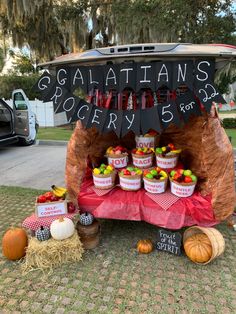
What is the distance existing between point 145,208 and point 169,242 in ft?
1.50

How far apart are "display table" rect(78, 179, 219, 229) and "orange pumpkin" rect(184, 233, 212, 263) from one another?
7.3 inches

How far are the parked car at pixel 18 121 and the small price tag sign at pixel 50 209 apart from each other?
5.78 m

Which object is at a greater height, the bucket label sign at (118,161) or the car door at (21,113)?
the car door at (21,113)

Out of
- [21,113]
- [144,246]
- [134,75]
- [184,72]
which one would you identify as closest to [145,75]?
[134,75]

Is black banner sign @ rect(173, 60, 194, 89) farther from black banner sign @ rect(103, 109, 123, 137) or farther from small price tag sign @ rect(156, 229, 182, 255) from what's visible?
small price tag sign @ rect(156, 229, 182, 255)

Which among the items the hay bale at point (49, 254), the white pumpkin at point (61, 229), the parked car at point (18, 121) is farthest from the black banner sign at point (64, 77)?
the parked car at point (18, 121)

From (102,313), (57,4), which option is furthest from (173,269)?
(57,4)

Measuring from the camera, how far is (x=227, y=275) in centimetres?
271

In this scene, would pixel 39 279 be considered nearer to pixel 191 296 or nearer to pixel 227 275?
pixel 191 296

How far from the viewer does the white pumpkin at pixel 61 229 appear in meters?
2.89

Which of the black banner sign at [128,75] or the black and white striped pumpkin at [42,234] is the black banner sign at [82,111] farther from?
the black and white striped pumpkin at [42,234]

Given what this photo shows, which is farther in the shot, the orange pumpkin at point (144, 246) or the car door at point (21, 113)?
the car door at point (21, 113)

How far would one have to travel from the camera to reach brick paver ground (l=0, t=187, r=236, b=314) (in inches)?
92.6

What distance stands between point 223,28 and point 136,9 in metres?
3.58
